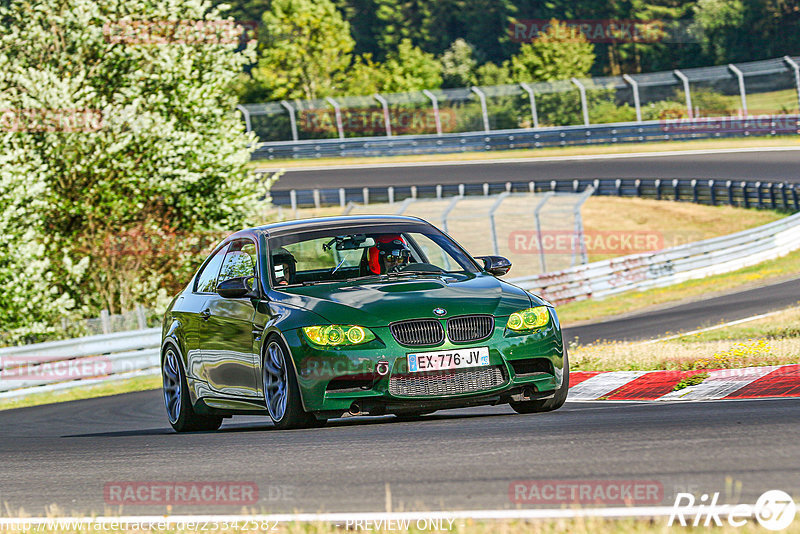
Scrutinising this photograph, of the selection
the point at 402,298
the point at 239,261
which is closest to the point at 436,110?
the point at 239,261

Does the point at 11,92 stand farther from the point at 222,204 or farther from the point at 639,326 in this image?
the point at 639,326

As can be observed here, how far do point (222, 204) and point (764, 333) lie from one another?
13977mm

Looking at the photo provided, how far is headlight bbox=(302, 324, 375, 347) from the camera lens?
773cm

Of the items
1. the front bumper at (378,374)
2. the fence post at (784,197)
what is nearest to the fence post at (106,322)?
the front bumper at (378,374)

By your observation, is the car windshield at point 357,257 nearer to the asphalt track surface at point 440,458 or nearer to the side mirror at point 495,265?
the side mirror at point 495,265

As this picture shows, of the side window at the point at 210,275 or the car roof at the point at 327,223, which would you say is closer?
the car roof at the point at 327,223

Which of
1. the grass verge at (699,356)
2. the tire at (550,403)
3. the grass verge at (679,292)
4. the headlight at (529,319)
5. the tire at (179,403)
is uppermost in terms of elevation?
the headlight at (529,319)

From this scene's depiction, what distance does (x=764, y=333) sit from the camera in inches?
629

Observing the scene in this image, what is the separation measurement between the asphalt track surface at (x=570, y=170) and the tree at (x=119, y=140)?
20168mm

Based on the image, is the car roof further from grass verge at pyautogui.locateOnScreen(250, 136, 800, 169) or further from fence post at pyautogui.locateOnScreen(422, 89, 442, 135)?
fence post at pyautogui.locateOnScreen(422, 89, 442, 135)

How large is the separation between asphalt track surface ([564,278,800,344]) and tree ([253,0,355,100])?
54.4 m

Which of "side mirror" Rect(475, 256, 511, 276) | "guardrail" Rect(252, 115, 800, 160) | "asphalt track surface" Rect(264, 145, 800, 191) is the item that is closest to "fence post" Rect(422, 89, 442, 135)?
"guardrail" Rect(252, 115, 800, 160)

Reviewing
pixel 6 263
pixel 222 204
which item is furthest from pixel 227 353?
pixel 222 204

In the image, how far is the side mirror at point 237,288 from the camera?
8852 millimetres
